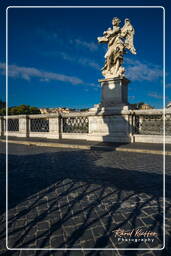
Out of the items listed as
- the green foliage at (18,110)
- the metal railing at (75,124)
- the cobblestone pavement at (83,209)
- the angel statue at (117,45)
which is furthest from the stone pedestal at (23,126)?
the green foliage at (18,110)

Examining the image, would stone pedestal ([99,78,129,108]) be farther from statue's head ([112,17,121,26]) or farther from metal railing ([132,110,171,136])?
statue's head ([112,17,121,26])

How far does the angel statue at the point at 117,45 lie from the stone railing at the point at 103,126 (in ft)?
10.0

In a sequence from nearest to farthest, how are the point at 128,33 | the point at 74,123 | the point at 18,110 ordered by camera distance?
the point at 128,33 → the point at 74,123 → the point at 18,110

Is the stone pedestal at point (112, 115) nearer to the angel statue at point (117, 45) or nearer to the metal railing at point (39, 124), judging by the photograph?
the angel statue at point (117, 45)

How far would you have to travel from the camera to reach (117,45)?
1245cm

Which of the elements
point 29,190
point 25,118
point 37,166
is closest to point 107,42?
point 25,118

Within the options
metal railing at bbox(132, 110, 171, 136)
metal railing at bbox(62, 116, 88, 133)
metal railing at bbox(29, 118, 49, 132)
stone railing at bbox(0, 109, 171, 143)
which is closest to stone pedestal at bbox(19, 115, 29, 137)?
stone railing at bbox(0, 109, 171, 143)

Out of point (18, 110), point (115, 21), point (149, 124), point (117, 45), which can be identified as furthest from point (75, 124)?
point (18, 110)

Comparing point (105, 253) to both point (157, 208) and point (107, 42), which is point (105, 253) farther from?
point (107, 42)

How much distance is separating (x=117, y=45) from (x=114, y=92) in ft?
10.8

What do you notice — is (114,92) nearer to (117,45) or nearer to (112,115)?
(112,115)

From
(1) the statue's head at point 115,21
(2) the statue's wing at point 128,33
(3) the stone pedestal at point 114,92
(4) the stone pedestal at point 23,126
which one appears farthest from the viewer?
(4) the stone pedestal at point 23,126

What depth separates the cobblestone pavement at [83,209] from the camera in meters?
2.34

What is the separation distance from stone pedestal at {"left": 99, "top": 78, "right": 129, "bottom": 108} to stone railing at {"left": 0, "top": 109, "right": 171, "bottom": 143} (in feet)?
2.44
